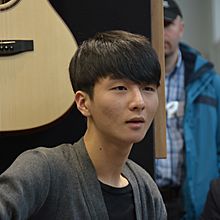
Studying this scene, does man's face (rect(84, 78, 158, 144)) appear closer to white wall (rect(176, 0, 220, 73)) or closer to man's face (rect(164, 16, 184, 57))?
man's face (rect(164, 16, 184, 57))

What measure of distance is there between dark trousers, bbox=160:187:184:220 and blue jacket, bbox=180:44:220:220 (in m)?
0.02

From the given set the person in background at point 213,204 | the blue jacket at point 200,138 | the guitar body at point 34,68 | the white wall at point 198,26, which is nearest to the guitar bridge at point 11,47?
the guitar body at point 34,68

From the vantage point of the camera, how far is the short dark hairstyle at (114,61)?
2.99 feet

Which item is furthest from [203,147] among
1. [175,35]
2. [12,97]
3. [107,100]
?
[107,100]

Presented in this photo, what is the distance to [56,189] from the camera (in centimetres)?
91

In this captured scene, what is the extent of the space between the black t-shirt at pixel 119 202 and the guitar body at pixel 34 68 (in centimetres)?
24

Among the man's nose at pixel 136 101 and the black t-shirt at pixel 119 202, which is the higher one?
the man's nose at pixel 136 101

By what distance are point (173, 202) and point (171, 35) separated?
23.4 inches

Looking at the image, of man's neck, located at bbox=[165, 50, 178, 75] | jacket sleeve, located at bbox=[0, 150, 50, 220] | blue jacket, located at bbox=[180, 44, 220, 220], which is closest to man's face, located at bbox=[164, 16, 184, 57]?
man's neck, located at bbox=[165, 50, 178, 75]

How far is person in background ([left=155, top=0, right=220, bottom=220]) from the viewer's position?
1919 millimetres

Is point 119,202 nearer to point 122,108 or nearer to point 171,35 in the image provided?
point 122,108

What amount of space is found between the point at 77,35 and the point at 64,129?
8.1 inches

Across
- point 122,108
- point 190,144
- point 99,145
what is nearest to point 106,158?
point 99,145

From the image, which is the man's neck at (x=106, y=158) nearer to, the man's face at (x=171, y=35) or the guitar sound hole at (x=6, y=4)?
the guitar sound hole at (x=6, y=4)
